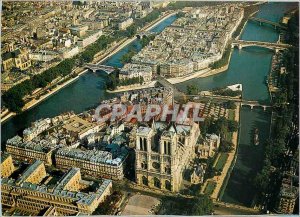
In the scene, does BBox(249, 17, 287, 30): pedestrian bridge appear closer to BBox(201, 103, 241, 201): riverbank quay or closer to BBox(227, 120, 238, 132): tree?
BBox(227, 120, 238, 132): tree

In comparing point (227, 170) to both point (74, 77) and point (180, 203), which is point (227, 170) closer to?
point (180, 203)

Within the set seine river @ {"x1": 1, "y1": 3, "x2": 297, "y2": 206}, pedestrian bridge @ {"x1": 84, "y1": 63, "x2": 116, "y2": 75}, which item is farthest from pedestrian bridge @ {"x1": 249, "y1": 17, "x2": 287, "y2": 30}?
pedestrian bridge @ {"x1": 84, "y1": 63, "x2": 116, "y2": 75}

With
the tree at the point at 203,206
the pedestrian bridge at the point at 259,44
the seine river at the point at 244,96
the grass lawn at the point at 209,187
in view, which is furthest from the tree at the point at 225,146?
the pedestrian bridge at the point at 259,44

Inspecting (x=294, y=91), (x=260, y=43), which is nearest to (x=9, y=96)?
(x=294, y=91)

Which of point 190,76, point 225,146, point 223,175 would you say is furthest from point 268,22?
point 223,175

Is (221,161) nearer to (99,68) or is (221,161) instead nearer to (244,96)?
(244,96)

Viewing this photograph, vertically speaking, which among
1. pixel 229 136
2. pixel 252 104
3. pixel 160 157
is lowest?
pixel 229 136
